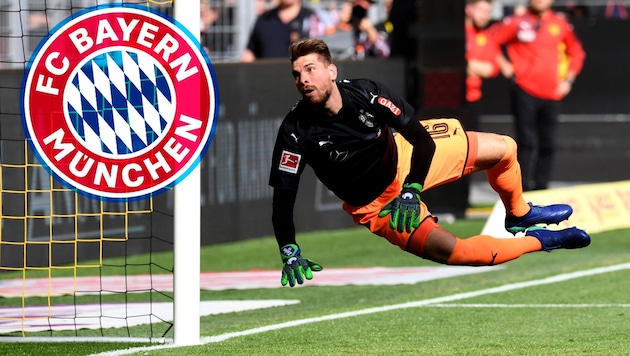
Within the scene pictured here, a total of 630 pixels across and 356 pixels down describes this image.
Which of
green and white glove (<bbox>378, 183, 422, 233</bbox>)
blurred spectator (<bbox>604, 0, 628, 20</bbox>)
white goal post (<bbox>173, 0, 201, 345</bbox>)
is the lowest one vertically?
white goal post (<bbox>173, 0, 201, 345</bbox>)

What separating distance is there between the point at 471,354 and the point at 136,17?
3.93m

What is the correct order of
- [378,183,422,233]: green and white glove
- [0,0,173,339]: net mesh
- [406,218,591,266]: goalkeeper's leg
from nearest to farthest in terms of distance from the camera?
[378,183,422,233]: green and white glove
[406,218,591,266]: goalkeeper's leg
[0,0,173,339]: net mesh

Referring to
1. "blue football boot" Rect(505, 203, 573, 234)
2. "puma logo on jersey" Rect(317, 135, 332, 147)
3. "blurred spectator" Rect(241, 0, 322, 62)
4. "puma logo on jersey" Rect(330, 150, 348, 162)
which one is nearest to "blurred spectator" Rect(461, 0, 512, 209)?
"blurred spectator" Rect(241, 0, 322, 62)

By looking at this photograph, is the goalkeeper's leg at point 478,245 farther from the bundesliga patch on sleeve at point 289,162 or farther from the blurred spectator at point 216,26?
the blurred spectator at point 216,26

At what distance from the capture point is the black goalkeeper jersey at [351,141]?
902 cm

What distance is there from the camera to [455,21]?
18.0m

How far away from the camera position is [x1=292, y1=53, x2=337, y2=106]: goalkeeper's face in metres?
8.91

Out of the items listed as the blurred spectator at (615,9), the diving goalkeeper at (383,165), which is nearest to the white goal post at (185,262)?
the diving goalkeeper at (383,165)

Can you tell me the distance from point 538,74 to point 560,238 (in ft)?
27.7

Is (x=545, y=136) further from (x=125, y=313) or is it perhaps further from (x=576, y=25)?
(x=576, y=25)

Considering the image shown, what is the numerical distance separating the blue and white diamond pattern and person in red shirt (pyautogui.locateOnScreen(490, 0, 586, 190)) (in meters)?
7.50

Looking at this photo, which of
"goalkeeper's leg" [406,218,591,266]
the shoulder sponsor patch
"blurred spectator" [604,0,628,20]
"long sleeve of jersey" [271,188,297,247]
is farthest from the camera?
"blurred spectator" [604,0,628,20]

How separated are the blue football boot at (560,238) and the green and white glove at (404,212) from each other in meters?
1.49

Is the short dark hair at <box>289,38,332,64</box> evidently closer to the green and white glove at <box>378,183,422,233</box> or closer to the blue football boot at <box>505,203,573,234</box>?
the green and white glove at <box>378,183,422,233</box>
